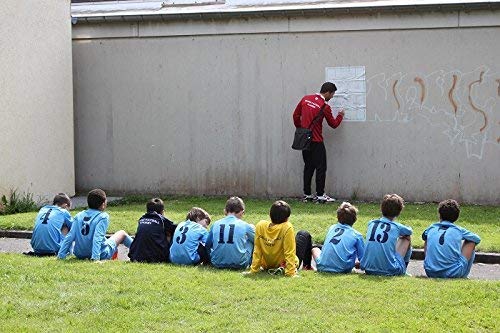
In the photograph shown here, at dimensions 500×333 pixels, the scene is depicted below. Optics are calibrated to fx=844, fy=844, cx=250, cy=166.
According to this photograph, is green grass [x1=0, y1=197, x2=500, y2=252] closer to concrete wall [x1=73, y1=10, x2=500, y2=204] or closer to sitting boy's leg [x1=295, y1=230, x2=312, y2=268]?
concrete wall [x1=73, y1=10, x2=500, y2=204]

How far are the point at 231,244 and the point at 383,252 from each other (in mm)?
1643

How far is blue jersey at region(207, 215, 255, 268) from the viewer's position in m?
9.12

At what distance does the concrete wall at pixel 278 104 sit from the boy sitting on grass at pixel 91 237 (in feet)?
21.6

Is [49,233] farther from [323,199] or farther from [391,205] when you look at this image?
[323,199]

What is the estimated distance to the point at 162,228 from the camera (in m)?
9.71

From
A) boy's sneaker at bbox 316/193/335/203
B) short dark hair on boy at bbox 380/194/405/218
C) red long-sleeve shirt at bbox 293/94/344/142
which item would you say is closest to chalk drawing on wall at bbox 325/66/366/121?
red long-sleeve shirt at bbox 293/94/344/142

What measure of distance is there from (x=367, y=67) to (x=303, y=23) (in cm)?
147

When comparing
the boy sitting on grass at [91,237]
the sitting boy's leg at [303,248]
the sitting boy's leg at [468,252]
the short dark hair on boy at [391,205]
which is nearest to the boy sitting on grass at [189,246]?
the boy sitting on grass at [91,237]

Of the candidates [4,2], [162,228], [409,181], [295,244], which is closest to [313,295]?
[295,244]

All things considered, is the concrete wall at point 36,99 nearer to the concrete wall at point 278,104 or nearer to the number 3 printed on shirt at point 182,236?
the concrete wall at point 278,104

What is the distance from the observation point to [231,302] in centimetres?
748

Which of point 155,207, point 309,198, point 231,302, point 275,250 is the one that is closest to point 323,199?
point 309,198

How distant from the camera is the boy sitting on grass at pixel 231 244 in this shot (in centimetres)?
912

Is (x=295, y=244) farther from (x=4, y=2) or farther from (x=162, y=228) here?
(x=4, y=2)
